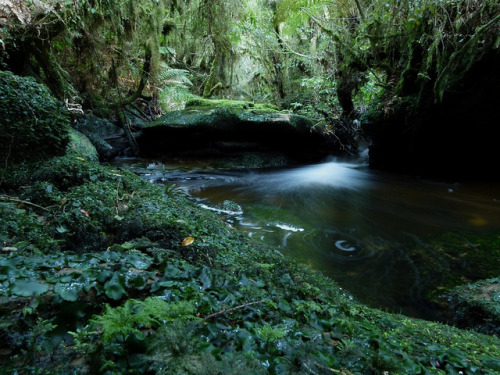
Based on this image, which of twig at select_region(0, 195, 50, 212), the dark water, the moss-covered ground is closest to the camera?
the moss-covered ground

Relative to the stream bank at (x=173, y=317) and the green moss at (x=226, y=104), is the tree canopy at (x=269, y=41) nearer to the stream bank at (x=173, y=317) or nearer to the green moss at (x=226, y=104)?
the green moss at (x=226, y=104)

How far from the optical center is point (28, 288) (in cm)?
142

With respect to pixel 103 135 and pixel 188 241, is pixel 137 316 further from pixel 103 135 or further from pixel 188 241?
pixel 103 135

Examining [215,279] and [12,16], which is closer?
[215,279]

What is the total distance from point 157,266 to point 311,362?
1204mm

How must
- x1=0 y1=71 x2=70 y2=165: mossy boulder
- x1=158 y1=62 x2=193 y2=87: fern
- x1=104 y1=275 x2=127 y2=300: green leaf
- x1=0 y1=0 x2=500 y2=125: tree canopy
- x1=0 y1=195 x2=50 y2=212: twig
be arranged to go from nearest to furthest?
x1=104 y1=275 x2=127 y2=300: green leaf, x1=0 y1=195 x2=50 y2=212: twig, x1=0 y1=71 x2=70 y2=165: mossy boulder, x1=0 y1=0 x2=500 y2=125: tree canopy, x1=158 y1=62 x2=193 y2=87: fern

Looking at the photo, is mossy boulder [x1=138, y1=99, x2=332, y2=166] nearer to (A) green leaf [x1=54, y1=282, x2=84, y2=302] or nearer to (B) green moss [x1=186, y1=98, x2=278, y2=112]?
(B) green moss [x1=186, y1=98, x2=278, y2=112]

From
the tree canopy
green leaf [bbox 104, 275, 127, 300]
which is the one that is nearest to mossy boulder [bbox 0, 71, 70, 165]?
the tree canopy

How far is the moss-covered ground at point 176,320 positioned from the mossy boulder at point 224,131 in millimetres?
9203

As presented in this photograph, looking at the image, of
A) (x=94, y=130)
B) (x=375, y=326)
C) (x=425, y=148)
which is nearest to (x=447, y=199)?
(x=425, y=148)

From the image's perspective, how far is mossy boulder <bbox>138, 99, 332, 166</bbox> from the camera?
1158 centimetres

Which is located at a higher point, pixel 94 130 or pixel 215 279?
pixel 94 130

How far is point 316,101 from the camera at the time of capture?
14.2 meters

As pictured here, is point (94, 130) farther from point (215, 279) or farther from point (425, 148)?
point (425, 148)
